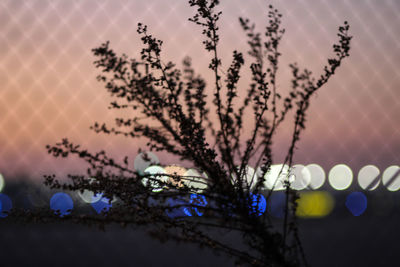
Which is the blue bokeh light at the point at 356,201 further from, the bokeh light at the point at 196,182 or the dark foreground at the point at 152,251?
the bokeh light at the point at 196,182

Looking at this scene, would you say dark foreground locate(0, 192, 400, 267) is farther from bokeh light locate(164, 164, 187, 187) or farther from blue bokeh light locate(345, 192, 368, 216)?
blue bokeh light locate(345, 192, 368, 216)

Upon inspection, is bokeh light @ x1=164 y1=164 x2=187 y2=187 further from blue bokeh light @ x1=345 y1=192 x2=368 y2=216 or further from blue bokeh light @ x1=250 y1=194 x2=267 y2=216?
blue bokeh light @ x1=345 y1=192 x2=368 y2=216

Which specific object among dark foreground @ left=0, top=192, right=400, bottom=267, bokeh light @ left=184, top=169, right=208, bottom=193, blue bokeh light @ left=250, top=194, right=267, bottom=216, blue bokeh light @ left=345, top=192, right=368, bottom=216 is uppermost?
blue bokeh light @ left=345, top=192, right=368, bottom=216

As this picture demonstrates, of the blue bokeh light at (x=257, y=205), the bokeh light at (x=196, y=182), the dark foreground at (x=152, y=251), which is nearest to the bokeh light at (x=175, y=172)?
the bokeh light at (x=196, y=182)

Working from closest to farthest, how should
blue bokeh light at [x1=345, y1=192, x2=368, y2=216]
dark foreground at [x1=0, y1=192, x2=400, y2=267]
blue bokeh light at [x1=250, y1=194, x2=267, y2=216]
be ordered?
blue bokeh light at [x1=250, y1=194, x2=267, y2=216] < dark foreground at [x1=0, y1=192, x2=400, y2=267] < blue bokeh light at [x1=345, y1=192, x2=368, y2=216]

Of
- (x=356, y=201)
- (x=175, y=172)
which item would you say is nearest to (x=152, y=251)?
(x=175, y=172)

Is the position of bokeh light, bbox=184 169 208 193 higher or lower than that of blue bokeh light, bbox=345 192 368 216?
lower

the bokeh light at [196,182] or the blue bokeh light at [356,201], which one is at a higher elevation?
the blue bokeh light at [356,201]

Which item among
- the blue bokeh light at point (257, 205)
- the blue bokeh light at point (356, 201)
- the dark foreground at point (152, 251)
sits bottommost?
the dark foreground at point (152, 251)

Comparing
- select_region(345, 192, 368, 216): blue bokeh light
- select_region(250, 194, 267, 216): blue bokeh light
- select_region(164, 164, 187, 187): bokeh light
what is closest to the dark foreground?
select_region(164, 164, 187, 187): bokeh light

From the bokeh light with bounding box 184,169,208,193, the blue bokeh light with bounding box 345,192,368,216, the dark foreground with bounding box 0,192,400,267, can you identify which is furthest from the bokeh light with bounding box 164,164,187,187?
the blue bokeh light with bounding box 345,192,368,216

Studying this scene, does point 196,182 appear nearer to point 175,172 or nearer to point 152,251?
point 175,172

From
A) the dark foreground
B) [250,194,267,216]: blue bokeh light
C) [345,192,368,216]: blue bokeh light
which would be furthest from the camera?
[345,192,368,216]: blue bokeh light

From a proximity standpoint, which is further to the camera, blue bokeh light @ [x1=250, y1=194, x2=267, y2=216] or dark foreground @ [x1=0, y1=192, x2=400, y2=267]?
dark foreground @ [x1=0, y1=192, x2=400, y2=267]
